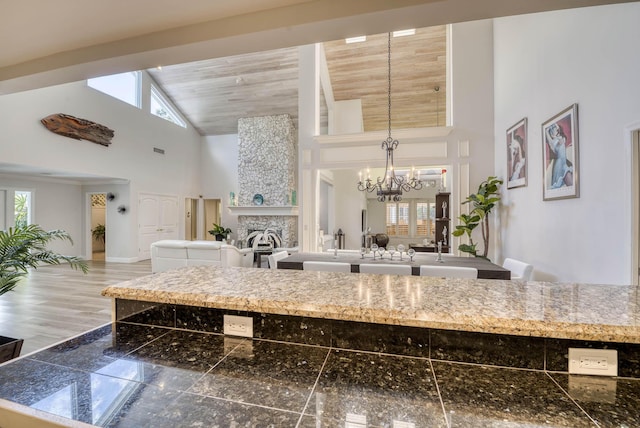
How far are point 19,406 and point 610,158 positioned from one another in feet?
12.3

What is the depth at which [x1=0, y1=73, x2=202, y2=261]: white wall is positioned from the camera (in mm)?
5492

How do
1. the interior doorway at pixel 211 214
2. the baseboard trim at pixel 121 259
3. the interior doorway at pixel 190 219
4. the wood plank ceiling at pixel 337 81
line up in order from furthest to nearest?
the interior doorway at pixel 211 214 → the interior doorway at pixel 190 219 → the baseboard trim at pixel 121 259 → the wood plank ceiling at pixel 337 81

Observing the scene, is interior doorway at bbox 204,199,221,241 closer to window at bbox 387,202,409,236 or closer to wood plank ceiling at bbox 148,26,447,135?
wood plank ceiling at bbox 148,26,447,135

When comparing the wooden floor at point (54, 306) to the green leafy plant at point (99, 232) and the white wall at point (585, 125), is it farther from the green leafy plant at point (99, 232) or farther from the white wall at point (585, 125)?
the white wall at point (585, 125)

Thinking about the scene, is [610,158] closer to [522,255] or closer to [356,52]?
[522,255]

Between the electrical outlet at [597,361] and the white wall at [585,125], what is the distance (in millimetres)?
2055

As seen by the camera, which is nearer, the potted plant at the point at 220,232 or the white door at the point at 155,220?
the white door at the point at 155,220

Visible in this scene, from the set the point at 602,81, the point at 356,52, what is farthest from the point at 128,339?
the point at 356,52

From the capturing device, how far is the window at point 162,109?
340 inches

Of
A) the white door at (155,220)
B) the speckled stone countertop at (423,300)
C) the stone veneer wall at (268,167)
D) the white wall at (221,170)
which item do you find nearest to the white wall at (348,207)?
the stone veneer wall at (268,167)

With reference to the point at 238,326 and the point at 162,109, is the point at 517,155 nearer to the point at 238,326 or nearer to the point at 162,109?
the point at 238,326

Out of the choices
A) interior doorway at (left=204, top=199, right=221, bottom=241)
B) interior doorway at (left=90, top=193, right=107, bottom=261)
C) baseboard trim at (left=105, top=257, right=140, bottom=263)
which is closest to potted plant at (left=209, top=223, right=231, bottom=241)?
interior doorway at (left=204, top=199, right=221, bottom=241)

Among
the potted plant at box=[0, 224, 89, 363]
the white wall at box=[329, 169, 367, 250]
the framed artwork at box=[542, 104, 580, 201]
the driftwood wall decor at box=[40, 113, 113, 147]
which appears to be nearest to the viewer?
the potted plant at box=[0, 224, 89, 363]

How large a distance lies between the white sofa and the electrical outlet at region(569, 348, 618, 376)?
5295 millimetres
